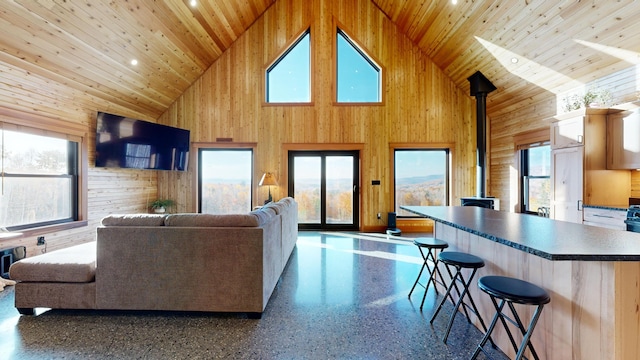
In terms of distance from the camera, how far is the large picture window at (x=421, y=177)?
6.16 meters

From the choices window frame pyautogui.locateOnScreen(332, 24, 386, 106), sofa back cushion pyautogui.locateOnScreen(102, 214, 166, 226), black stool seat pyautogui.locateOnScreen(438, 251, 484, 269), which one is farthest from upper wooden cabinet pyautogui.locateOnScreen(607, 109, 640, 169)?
sofa back cushion pyautogui.locateOnScreen(102, 214, 166, 226)

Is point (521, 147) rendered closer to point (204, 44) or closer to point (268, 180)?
point (268, 180)

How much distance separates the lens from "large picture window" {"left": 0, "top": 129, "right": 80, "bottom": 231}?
3.41m

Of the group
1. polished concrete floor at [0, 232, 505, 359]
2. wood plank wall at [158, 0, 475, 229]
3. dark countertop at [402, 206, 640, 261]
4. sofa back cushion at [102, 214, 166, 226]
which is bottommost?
polished concrete floor at [0, 232, 505, 359]

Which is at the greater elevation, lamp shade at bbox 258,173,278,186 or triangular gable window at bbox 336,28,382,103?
triangular gable window at bbox 336,28,382,103

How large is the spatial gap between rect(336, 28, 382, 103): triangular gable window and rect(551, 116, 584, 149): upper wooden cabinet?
328 centimetres

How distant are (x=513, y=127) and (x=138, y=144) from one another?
7.28 metres

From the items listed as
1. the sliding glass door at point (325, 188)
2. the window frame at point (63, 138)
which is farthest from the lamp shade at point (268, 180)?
the window frame at point (63, 138)

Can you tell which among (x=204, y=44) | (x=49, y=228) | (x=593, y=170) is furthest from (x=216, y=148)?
(x=593, y=170)

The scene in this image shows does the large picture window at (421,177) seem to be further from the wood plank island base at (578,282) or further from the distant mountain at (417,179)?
the wood plank island base at (578,282)

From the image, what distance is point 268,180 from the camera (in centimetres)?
579

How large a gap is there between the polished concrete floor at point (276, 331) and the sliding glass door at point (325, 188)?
314cm

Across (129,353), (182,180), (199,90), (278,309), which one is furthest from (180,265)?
(199,90)

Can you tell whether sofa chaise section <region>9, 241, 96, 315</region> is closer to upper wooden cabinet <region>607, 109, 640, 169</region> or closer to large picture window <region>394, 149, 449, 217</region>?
large picture window <region>394, 149, 449, 217</region>
